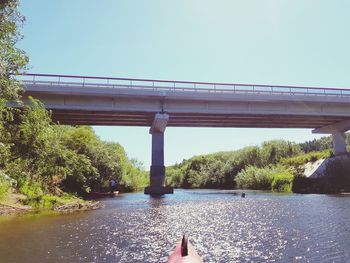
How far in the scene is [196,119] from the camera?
2050 inches

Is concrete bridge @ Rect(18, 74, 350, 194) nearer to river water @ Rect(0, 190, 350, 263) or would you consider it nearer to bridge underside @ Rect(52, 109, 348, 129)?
bridge underside @ Rect(52, 109, 348, 129)

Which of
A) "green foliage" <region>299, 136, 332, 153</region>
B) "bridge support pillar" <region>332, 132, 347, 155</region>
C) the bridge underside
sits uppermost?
"green foliage" <region>299, 136, 332, 153</region>

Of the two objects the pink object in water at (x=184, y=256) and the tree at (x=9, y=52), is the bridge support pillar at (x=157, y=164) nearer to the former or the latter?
the tree at (x=9, y=52)

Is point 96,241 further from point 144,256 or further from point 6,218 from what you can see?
point 6,218

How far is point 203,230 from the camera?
15.0 m

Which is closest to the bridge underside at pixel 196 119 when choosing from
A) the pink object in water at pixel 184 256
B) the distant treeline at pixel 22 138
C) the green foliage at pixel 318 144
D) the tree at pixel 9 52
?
the distant treeline at pixel 22 138

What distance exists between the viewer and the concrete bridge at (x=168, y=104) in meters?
43.1

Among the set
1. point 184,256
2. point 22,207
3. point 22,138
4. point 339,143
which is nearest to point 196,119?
point 339,143

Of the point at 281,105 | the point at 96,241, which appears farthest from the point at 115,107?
the point at 96,241

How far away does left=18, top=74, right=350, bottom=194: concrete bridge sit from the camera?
4312cm

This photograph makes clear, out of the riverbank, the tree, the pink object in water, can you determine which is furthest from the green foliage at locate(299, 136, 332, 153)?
the pink object in water

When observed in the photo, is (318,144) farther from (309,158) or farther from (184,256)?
(184,256)

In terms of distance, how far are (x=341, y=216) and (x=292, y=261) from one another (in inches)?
409

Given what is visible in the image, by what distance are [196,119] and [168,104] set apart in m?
6.81
